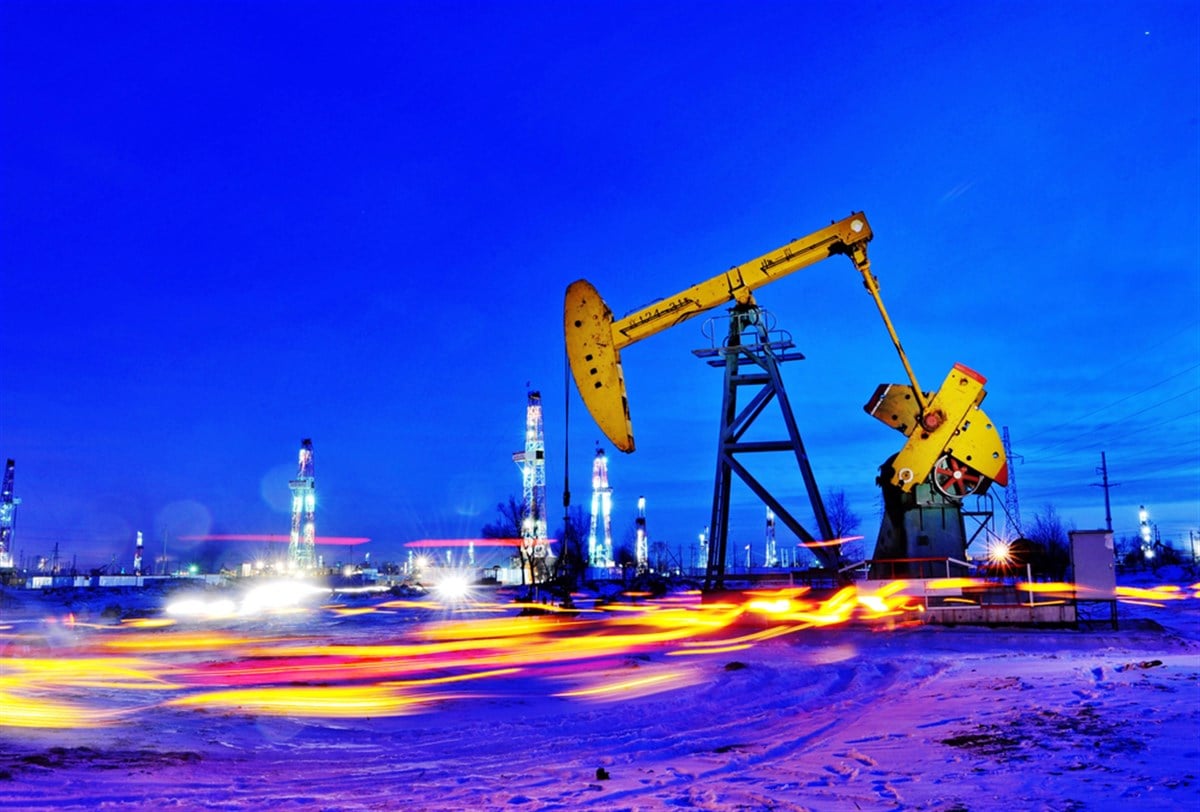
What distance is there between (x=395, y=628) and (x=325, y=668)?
12995mm

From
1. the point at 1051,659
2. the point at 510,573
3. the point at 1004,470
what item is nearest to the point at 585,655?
the point at 1051,659

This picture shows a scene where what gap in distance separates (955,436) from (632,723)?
14.5 meters

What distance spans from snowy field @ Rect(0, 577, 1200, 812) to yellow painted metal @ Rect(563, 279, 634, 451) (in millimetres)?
5097

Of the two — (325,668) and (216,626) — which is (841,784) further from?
(216,626)

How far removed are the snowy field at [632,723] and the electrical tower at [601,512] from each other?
4367 inches

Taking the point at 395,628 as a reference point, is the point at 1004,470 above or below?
above

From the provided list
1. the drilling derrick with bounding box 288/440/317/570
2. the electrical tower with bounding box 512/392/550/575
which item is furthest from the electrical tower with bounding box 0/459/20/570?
the electrical tower with bounding box 512/392/550/575

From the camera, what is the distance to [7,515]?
144 m

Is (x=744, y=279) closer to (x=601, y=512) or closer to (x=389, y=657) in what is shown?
(x=389, y=657)

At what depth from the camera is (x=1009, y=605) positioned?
19.9 metres

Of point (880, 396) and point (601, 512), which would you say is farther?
point (601, 512)

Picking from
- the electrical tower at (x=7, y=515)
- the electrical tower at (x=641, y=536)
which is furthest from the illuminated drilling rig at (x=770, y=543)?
the electrical tower at (x=7, y=515)

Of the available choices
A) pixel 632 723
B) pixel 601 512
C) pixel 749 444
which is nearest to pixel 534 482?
pixel 601 512

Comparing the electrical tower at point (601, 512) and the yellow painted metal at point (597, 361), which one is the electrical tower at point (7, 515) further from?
the yellow painted metal at point (597, 361)
